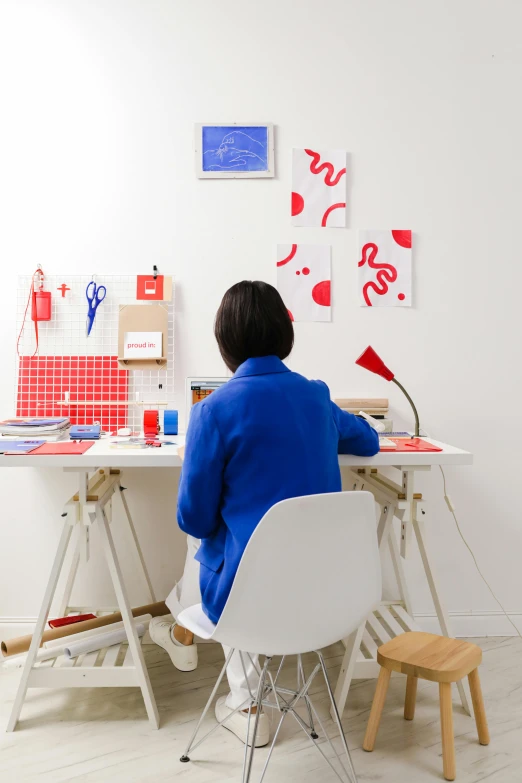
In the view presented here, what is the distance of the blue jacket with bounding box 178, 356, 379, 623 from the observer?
1323mm

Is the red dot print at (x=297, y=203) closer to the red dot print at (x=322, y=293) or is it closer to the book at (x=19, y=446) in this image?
the red dot print at (x=322, y=293)

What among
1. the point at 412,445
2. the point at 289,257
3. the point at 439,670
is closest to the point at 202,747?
the point at 439,670

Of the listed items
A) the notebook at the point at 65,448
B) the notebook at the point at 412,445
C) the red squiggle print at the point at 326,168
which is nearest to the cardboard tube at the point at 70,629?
the notebook at the point at 65,448

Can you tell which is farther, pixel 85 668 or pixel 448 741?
pixel 85 668

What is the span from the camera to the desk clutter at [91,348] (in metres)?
2.35

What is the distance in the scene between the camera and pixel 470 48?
2.41m

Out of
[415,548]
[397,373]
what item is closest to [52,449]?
[397,373]

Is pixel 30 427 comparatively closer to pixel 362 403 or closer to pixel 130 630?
pixel 130 630

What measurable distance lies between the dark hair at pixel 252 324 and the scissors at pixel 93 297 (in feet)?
3.38

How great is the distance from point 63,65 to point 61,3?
227 millimetres

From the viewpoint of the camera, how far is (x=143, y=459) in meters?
1.75

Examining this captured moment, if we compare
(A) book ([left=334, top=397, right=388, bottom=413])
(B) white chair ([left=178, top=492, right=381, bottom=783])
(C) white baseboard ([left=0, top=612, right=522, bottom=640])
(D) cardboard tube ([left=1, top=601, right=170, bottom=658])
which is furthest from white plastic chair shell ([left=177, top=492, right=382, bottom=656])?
(C) white baseboard ([left=0, top=612, right=522, bottom=640])

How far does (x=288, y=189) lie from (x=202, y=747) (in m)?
1.90

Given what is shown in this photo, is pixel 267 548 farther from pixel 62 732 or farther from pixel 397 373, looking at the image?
pixel 397 373
